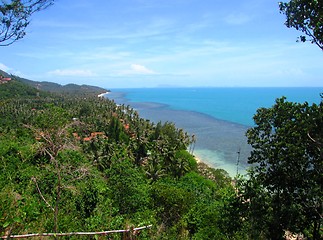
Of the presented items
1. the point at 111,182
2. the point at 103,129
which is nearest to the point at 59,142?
the point at 111,182

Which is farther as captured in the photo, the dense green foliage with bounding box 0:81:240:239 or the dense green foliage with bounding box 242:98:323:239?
the dense green foliage with bounding box 242:98:323:239

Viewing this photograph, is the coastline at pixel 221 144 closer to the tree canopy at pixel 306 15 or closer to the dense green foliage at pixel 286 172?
the dense green foliage at pixel 286 172

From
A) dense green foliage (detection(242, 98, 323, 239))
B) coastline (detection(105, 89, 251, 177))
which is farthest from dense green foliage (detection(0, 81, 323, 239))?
coastline (detection(105, 89, 251, 177))

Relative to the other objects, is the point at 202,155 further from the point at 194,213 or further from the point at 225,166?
the point at 194,213

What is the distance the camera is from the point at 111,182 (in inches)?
502

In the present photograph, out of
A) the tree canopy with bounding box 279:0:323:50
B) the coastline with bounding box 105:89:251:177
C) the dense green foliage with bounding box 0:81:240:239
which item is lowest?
the coastline with bounding box 105:89:251:177

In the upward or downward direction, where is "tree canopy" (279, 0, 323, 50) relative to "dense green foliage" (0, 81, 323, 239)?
upward

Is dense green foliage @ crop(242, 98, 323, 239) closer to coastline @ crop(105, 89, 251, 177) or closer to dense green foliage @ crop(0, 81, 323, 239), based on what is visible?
dense green foliage @ crop(0, 81, 323, 239)

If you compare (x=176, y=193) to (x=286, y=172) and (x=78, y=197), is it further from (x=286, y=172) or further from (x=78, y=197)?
(x=286, y=172)

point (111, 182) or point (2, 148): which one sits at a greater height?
point (2, 148)

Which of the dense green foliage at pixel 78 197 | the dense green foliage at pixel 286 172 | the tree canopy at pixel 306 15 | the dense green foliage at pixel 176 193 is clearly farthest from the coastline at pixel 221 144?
the tree canopy at pixel 306 15

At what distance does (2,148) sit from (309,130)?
1290cm

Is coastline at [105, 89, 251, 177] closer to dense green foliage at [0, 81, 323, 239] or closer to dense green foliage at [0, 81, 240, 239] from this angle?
dense green foliage at [0, 81, 240, 239]

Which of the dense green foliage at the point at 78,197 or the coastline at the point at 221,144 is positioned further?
the coastline at the point at 221,144
